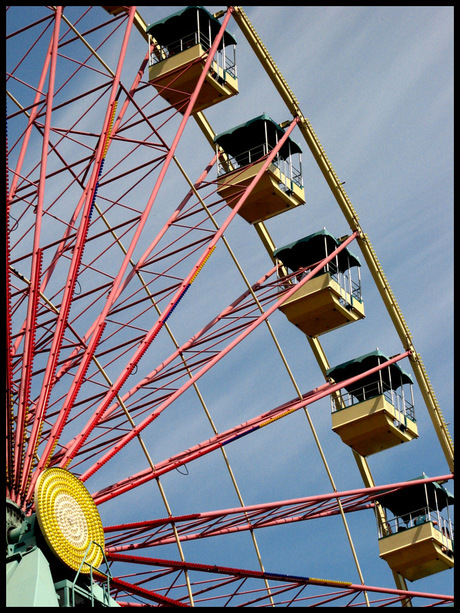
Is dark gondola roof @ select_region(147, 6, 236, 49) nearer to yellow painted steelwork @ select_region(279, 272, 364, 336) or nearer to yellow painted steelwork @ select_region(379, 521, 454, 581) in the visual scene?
yellow painted steelwork @ select_region(279, 272, 364, 336)

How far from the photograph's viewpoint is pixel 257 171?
2594cm

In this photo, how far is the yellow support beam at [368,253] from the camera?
1072 inches

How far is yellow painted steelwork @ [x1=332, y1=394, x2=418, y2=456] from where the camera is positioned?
91.0 feet

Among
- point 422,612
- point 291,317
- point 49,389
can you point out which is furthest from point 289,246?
point 422,612

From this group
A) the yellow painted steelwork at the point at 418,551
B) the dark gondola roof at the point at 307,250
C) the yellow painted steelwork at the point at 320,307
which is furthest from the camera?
the dark gondola roof at the point at 307,250

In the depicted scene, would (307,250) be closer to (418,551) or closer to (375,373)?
(375,373)

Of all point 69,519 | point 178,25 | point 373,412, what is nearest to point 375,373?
point 373,412

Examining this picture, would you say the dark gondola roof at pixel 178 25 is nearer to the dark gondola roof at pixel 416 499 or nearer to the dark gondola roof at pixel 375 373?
the dark gondola roof at pixel 375 373

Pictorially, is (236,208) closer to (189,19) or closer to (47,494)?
(189,19)

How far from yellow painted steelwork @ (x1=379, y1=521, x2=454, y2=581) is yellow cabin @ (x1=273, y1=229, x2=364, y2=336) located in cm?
515

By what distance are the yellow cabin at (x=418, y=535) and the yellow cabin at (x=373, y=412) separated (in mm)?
1305

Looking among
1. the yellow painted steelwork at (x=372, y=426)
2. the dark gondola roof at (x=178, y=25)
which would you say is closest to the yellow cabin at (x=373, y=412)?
the yellow painted steelwork at (x=372, y=426)

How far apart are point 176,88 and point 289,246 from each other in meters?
5.25

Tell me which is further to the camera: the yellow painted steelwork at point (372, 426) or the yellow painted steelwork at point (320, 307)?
the yellow painted steelwork at point (320, 307)
